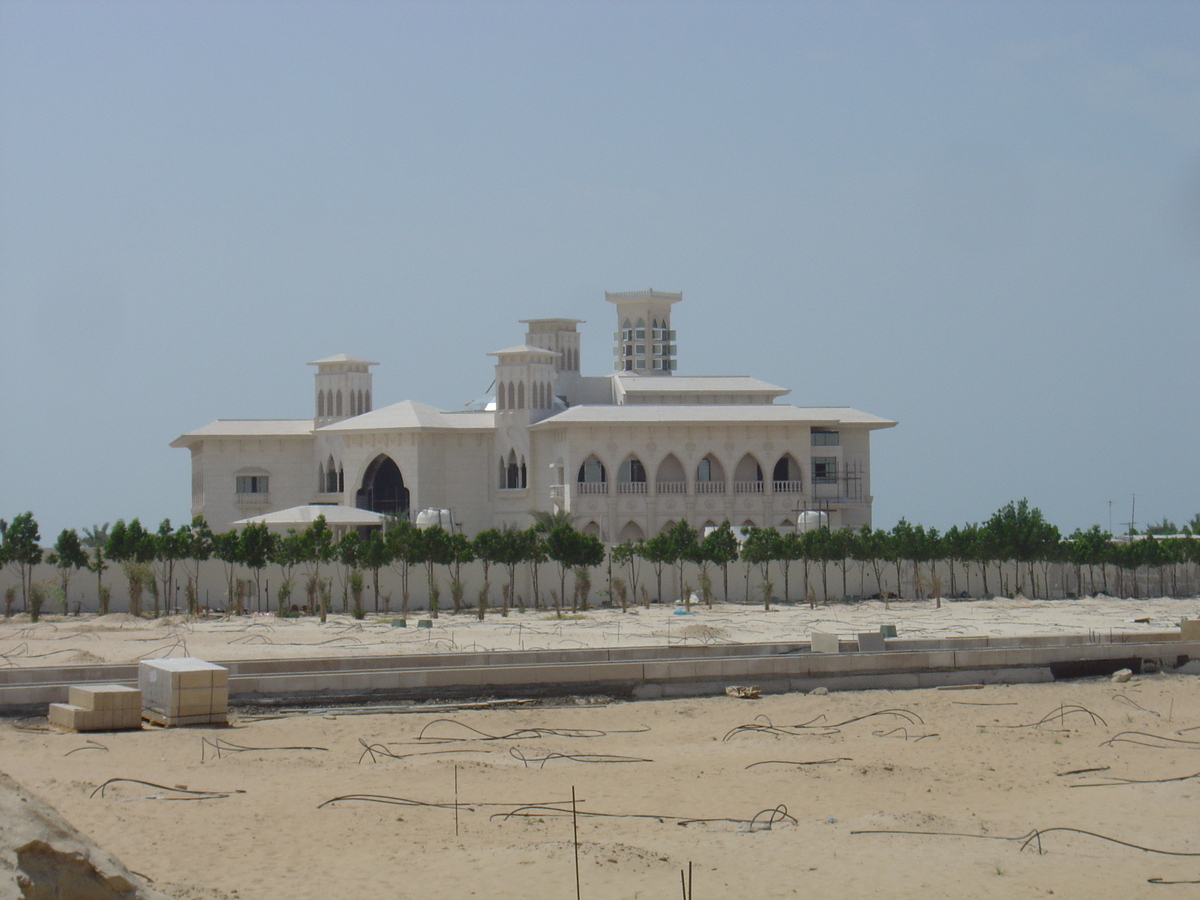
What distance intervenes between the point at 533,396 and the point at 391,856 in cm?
4497

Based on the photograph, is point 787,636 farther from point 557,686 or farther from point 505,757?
point 505,757

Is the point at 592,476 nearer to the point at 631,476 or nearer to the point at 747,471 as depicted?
the point at 631,476

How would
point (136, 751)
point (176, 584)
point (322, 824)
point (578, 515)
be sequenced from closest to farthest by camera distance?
point (322, 824)
point (136, 751)
point (176, 584)
point (578, 515)

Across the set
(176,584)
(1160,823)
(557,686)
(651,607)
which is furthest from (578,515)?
(1160,823)

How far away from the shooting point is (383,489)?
58.1 metres

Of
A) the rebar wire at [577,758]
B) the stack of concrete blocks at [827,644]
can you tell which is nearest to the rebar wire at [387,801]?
the rebar wire at [577,758]

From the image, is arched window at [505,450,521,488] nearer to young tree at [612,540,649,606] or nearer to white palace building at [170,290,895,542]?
white palace building at [170,290,895,542]

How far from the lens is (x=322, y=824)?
40.0ft

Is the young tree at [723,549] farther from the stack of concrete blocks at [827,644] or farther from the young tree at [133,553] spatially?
the stack of concrete blocks at [827,644]

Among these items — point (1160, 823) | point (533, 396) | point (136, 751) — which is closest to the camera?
point (1160, 823)

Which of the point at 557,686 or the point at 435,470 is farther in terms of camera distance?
the point at 435,470

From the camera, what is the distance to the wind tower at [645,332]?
67.1 meters

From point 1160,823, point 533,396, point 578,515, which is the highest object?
point 533,396

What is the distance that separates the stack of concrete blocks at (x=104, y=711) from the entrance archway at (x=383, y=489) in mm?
39289
